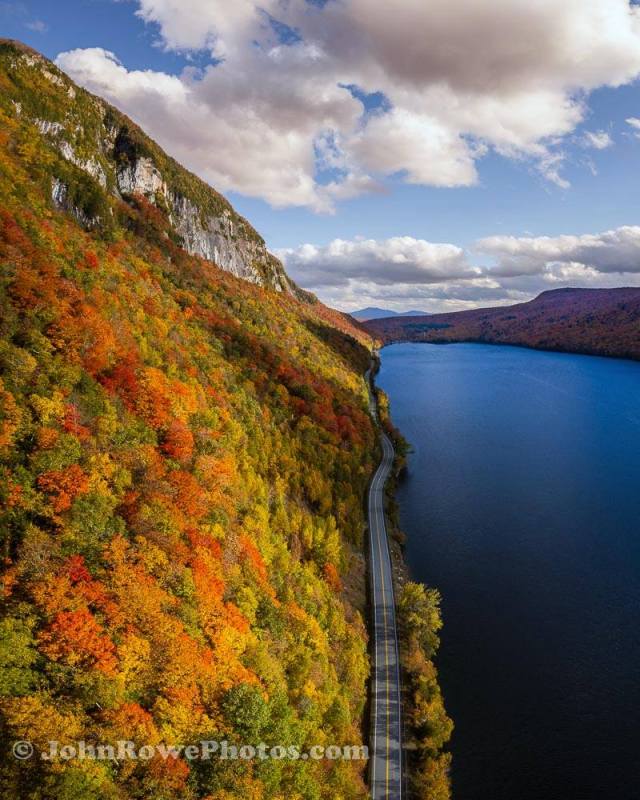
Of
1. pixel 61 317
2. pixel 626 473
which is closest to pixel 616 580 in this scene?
pixel 626 473

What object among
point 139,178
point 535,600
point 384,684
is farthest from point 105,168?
point 535,600

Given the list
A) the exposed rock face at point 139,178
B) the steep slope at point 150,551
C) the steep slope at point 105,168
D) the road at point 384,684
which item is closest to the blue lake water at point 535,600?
the road at point 384,684

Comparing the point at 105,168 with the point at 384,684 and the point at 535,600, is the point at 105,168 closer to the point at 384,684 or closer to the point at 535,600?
the point at 384,684

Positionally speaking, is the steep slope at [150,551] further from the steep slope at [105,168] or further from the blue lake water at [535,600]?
the steep slope at [105,168]

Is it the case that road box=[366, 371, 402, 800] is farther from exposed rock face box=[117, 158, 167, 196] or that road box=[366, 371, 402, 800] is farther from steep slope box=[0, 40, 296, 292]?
exposed rock face box=[117, 158, 167, 196]

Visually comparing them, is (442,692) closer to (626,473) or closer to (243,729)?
(243,729)

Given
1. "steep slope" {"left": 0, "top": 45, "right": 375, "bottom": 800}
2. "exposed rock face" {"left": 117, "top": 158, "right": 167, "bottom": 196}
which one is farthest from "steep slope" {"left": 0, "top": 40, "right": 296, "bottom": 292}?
"steep slope" {"left": 0, "top": 45, "right": 375, "bottom": 800}
